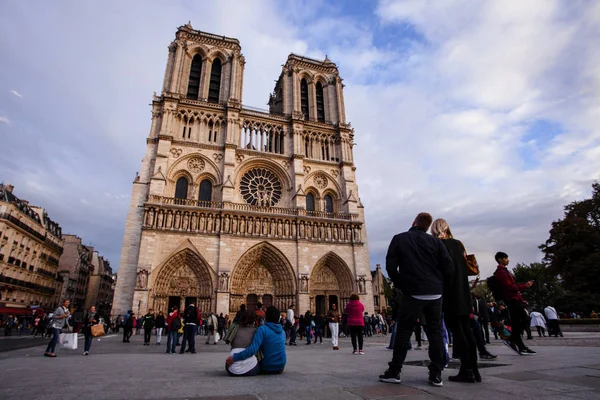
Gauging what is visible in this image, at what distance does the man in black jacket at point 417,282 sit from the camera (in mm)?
3129

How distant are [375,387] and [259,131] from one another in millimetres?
24806

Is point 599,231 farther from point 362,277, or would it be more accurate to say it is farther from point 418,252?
point 418,252

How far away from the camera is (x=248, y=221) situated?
22.2 m

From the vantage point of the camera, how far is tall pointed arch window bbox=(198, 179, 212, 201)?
23.3 meters

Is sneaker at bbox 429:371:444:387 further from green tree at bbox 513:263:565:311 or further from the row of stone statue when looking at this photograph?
green tree at bbox 513:263:565:311

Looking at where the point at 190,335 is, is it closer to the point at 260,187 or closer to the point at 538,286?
the point at 260,187

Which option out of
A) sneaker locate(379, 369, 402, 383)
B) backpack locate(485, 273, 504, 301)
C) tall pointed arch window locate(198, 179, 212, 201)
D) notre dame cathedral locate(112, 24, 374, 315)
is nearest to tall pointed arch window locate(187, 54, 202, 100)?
notre dame cathedral locate(112, 24, 374, 315)

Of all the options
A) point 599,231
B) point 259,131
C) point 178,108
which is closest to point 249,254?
point 259,131

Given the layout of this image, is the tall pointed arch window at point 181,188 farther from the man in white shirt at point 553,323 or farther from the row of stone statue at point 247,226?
the man in white shirt at point 553,323

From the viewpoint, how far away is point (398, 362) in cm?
306

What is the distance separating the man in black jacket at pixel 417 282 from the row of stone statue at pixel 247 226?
18899 millimetres

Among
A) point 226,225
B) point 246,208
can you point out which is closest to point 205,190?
point 246,208

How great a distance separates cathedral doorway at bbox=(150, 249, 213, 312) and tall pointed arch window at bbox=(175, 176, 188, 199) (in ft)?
14.2

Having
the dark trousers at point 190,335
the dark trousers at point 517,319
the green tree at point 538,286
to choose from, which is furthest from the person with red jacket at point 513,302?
the green tree at point 538,286
